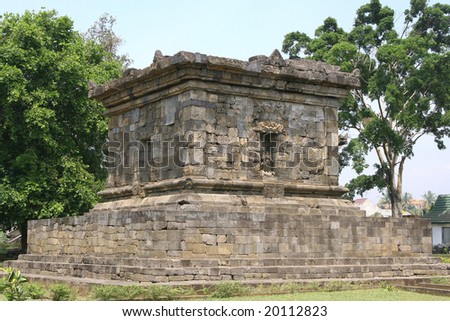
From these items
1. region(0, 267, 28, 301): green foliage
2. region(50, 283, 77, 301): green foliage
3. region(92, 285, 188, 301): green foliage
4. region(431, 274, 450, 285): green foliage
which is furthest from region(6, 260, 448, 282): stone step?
region(0, 267, 28, 301): green foliage

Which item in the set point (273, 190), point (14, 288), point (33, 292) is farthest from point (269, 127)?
point (14, 288)

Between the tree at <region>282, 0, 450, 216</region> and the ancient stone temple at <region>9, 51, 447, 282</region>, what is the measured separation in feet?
44.9

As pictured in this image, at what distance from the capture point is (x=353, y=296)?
14.4 metres

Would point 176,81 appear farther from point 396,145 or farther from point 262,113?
point 396,145

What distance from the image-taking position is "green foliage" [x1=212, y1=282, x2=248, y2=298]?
45.5 feet

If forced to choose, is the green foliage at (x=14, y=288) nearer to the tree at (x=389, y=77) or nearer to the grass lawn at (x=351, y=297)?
the grass lawn at (x=351, y=297)

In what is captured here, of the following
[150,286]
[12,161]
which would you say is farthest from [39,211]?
[150,286]

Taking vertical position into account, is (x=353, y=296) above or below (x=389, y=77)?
below

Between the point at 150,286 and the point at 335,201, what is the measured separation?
7.40 m

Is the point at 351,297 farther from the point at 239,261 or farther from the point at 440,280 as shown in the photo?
the point at 440,280

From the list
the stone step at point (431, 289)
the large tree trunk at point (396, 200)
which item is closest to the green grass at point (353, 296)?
the stone step at point (431, 289)

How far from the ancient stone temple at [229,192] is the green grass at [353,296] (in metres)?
1.83

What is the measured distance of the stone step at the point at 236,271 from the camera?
50.6ft

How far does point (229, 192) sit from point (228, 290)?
14.5 feet
